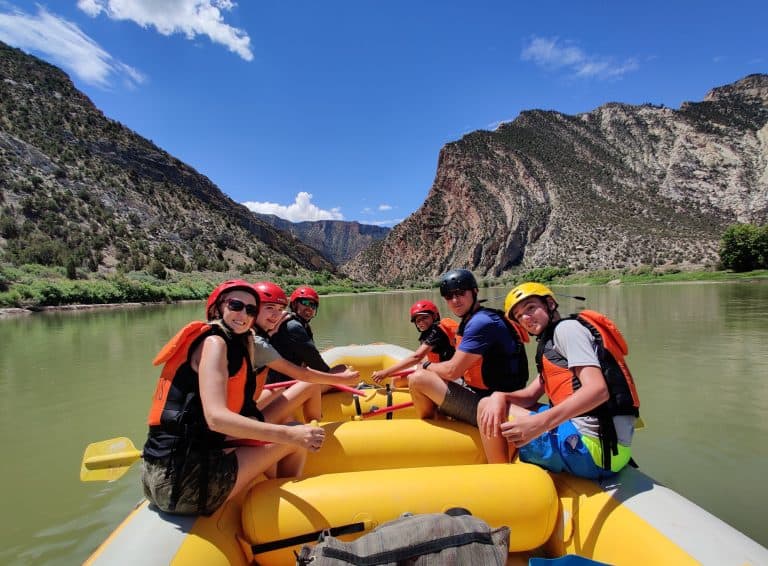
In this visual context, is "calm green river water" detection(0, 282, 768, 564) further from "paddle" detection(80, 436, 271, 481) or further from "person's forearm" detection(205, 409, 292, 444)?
"person's forearm" detection(205, 409, 292, 444)

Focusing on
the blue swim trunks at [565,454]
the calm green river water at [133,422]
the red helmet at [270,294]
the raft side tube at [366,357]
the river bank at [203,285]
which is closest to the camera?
the blue swim trunks at [565,454]

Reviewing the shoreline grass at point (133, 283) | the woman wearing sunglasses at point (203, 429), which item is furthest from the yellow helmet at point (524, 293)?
the shoreline grass at point (133, 283)

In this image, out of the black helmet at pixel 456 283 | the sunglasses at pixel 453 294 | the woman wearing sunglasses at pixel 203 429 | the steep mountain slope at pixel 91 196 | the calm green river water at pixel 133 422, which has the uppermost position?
the steep mountain slope at pixel 91 196

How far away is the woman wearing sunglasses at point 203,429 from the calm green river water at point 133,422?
1.67m

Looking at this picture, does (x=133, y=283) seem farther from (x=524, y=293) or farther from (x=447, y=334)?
(x=524, y=293)

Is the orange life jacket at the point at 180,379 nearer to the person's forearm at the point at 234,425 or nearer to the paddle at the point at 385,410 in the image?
the person's forearm at the point at 234,425

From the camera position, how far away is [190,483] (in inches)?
83.7

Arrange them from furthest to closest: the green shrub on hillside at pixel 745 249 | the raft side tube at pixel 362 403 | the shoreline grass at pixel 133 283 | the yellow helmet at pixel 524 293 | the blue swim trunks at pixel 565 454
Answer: the green shrub on hillside at pixel 745 249 → the shoreline grass at pixel 133 283 → the raft side tube at pixel 362 403 → the yellow helmet at pixel 524 293 → the blue swim trunks at pixel 565 454

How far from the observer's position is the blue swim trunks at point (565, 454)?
2.45m

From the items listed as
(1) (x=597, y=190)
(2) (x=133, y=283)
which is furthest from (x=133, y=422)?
(1) (x=597, y=190)

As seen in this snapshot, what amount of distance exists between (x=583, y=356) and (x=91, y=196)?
170 feet

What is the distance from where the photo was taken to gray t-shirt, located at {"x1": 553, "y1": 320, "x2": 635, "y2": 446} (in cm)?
234

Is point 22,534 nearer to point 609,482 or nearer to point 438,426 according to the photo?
point 438,426

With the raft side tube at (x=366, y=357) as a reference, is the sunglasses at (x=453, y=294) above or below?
above
